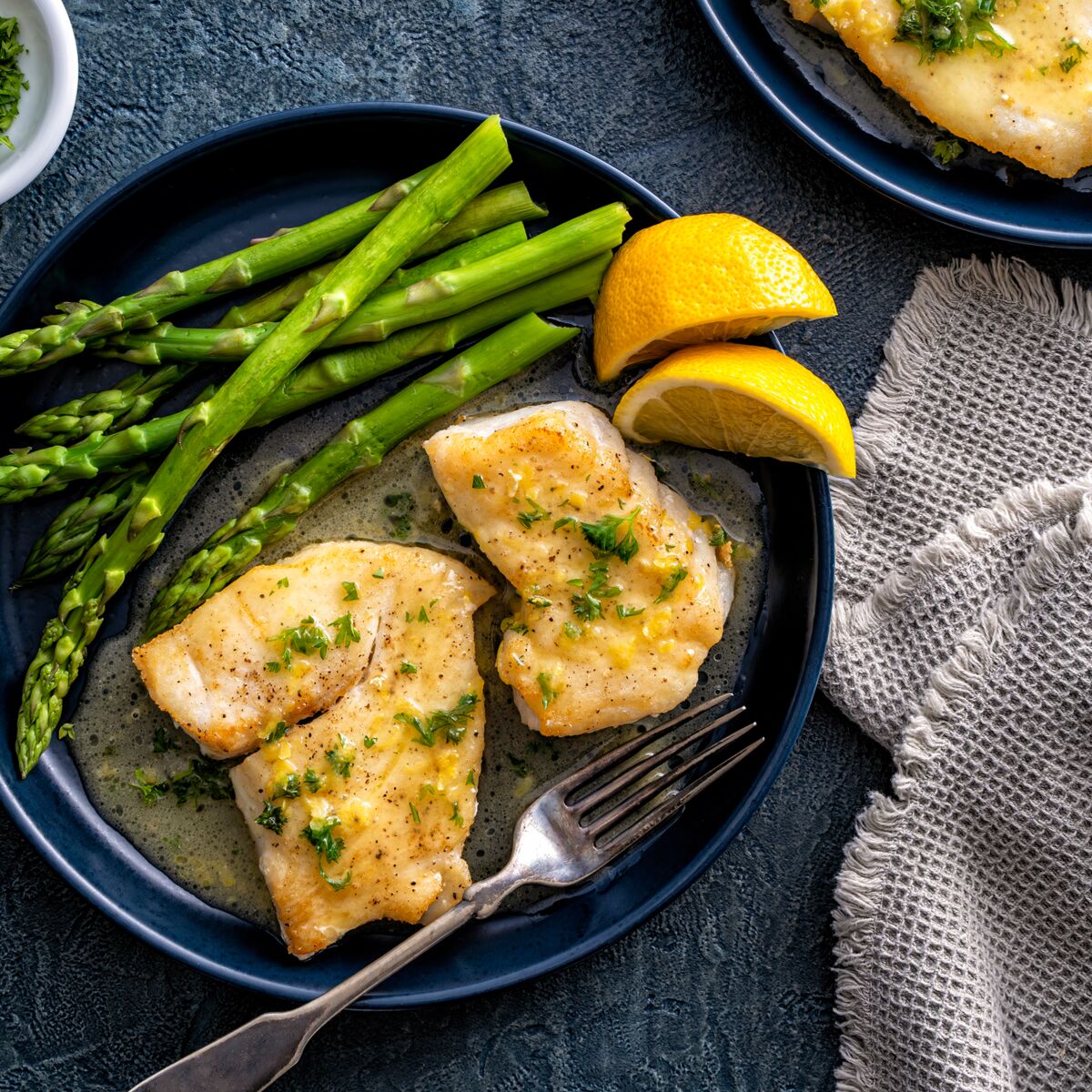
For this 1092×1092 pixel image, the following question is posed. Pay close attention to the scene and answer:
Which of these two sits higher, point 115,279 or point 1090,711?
point 115,279

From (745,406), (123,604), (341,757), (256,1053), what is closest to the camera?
(256,1053)

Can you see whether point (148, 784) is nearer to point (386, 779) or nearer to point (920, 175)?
point (386, 779)

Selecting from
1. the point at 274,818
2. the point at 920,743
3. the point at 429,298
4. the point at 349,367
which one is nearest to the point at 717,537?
the point at 920,743

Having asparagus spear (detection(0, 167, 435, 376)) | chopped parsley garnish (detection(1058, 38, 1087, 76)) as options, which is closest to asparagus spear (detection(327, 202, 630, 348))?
asparagus spear (detection(0, 167, 435, 376))

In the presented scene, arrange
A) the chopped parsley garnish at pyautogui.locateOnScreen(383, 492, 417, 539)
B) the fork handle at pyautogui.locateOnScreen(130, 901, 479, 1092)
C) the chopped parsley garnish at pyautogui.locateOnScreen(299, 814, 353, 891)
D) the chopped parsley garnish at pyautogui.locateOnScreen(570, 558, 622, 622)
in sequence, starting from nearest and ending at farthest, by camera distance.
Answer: the fork handle at pyautogui.locateOnScreen(130, 901, 479, 1092), the chopped parsley garnish at pyautogui.locateOnScreen(299, 814, 353, 891), the chopped parsley garnish at pyautogui.locateOnScreen(570, 558, 622, 622), the chopped parsley garnish at pyautogui.locateOnScreen(383, 492, 417, 539)

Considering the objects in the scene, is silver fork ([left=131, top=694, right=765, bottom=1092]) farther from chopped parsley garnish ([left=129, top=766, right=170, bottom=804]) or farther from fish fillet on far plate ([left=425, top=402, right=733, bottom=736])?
chopped parsley garnish ([left=129, top=766, right=170, bottom=804])

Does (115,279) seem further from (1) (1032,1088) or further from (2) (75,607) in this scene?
(1) (1032,1088)

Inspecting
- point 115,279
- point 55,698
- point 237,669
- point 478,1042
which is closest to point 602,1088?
point 478,1042
